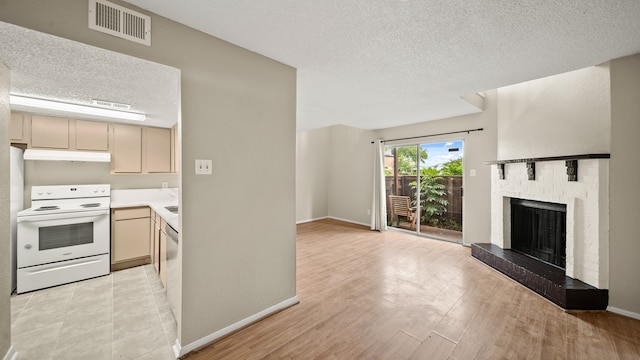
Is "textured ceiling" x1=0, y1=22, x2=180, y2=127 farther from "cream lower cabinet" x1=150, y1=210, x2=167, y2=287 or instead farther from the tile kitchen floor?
the tile kitchen floor

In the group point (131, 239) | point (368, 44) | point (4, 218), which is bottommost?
point (131, 239)

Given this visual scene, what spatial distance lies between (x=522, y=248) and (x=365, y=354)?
3069 mm

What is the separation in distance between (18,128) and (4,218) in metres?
2.15

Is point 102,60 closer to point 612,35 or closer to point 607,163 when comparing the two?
point 612,35

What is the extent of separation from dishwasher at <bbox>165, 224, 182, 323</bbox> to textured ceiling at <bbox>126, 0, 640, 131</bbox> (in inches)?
65.8

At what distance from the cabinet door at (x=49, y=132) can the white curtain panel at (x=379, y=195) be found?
532cm

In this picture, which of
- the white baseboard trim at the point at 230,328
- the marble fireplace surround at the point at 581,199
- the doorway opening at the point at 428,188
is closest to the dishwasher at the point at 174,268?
the white baseboard trim at the point at 230,328

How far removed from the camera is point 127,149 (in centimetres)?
345

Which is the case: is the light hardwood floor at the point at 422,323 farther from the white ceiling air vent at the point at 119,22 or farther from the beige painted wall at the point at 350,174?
the beige painted wall at the point at 350,174

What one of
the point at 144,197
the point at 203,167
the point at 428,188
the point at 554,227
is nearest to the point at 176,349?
the point at 203,167

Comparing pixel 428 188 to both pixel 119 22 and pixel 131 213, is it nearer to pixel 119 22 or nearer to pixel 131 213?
pixel 119 22

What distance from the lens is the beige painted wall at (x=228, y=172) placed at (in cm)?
167

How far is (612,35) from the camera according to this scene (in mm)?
1753

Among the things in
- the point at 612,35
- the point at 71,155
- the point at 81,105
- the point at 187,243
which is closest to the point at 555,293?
A: the point at 612,35
